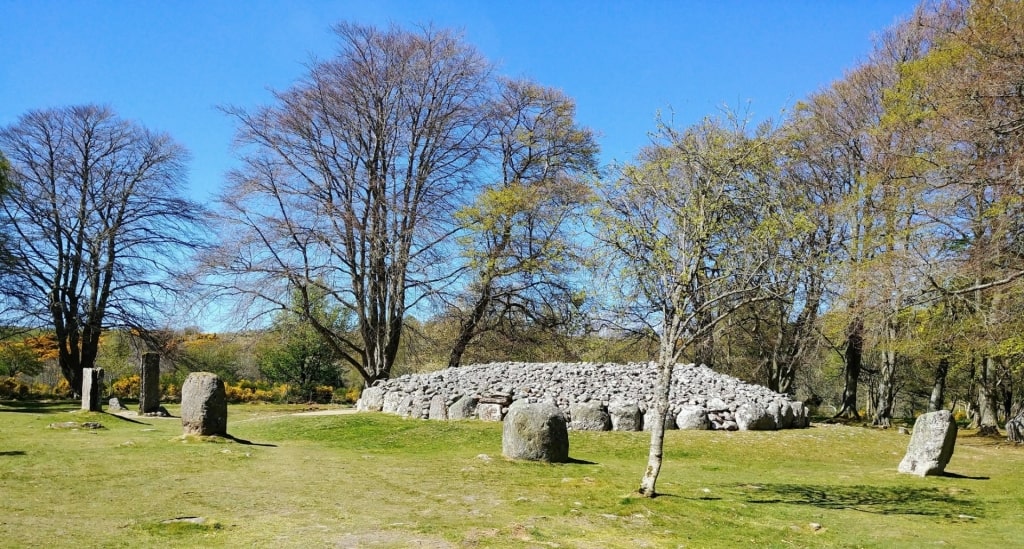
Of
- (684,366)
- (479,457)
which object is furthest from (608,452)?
(684,366)

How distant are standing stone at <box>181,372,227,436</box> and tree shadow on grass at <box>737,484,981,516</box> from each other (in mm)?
9512

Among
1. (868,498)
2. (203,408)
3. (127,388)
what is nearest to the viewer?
(868,498)

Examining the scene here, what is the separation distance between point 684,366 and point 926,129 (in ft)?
30.5

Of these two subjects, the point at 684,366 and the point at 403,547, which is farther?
the point at 684,366

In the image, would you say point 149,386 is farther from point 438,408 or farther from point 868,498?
point 868,498

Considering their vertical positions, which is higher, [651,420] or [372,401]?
[372,401]

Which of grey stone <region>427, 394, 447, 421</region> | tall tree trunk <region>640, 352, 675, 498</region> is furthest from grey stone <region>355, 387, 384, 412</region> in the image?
tall tree trunk <region>640, 352, 675, 498</region>

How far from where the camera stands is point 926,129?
20.4 meters

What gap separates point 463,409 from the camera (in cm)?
1920

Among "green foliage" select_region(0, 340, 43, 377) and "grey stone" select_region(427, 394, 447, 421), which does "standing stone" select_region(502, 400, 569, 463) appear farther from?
"green foliage" select_region(0, 340, 43, 377)

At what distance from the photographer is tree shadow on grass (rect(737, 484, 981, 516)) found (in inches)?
412

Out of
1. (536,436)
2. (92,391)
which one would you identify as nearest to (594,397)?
(536,436)

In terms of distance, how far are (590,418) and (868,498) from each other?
24.4 ft

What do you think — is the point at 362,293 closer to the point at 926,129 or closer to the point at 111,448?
the point at 111,448
